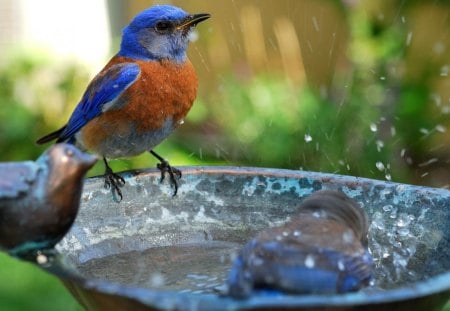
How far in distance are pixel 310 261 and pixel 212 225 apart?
0.87m

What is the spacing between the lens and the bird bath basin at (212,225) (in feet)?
7.56

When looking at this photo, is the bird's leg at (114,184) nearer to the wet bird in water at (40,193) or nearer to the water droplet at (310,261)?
the wet bird in water at (40,193)

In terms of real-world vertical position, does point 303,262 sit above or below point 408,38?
above

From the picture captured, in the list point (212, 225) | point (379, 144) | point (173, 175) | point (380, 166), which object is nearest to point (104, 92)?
point (173, 175)

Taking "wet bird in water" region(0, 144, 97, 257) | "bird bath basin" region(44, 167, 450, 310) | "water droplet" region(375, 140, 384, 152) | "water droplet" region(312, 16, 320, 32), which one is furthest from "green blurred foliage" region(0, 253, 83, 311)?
"water droplet" region(312, 16, 320, 32)

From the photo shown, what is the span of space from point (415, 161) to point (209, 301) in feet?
14.7

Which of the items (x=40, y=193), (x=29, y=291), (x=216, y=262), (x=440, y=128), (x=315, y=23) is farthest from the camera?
(x=315, y=23)

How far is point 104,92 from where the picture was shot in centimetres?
338

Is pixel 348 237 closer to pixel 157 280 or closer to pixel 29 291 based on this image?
pixel 157 280

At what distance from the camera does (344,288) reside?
5.97 feet

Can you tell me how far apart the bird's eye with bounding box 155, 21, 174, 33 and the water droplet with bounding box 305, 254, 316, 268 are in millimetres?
2000

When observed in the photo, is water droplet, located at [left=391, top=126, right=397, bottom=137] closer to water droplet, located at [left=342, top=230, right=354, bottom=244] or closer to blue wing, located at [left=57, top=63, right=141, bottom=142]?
blue wing, located at [left=57, top=63, right=141, bottom=142]

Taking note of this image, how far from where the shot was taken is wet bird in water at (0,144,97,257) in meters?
1.89

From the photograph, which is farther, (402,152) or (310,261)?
(402,152)
